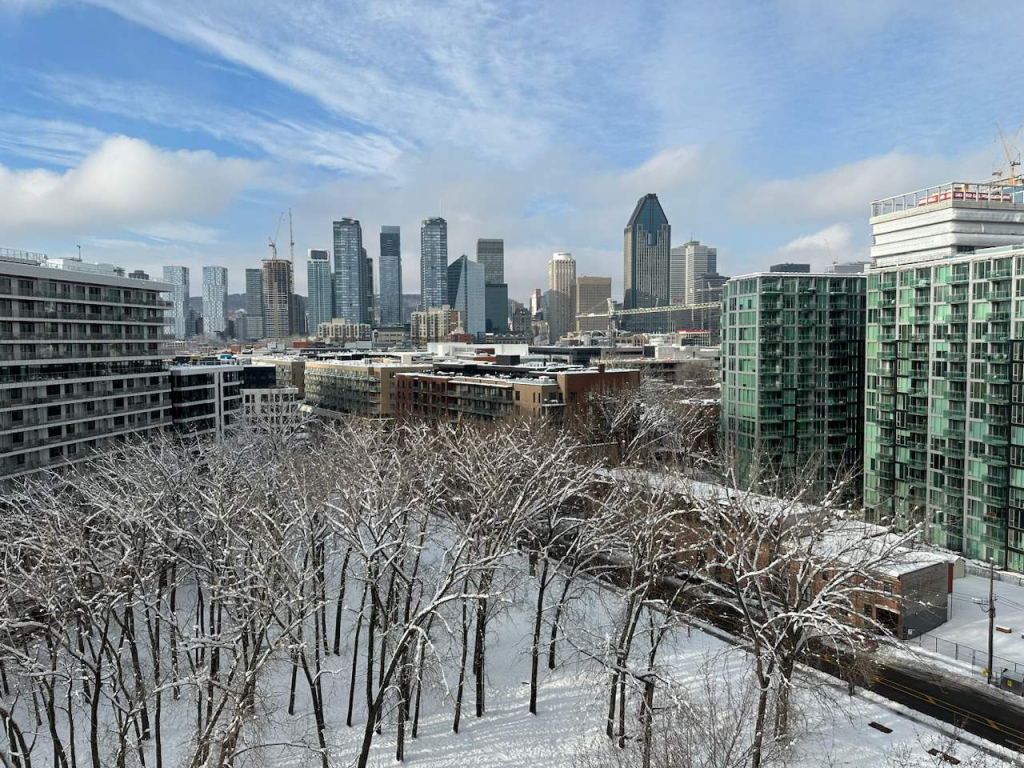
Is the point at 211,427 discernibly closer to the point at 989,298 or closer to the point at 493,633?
the point at 493,633

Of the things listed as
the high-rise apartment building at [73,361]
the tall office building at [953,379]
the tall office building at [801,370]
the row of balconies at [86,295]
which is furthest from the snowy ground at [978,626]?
the row of balconies at [86,295]

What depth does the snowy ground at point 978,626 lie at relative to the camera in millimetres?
37188

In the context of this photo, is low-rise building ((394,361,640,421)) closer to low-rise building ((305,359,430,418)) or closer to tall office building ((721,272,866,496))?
low-rise building ((305,359,430,418))

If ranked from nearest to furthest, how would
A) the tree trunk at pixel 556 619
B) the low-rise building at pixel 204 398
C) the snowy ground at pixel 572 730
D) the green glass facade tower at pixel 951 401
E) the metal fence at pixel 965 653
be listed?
the snowy ground at pixel 572 730
the tree trunk at pixel 556 619
the metal fence at pixel 965 653
the green glass facade tower at pixel 951 401
the low-rise building at pixel 204 398

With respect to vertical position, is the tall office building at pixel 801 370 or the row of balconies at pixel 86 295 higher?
the row of balconies at pixel 86 295

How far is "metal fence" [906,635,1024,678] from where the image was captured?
116 ft

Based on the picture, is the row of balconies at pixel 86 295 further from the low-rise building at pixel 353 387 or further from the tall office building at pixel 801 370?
the tall office building at pixel 801 370

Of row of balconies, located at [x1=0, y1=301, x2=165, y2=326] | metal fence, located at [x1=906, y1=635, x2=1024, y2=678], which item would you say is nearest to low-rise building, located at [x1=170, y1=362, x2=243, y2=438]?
row of balconies, located at [x1=0, y1=301, x2=165, y2=326]

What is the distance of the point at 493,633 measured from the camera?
130 ft

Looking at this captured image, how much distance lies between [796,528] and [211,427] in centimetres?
7523

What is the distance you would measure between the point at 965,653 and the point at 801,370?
34262mm

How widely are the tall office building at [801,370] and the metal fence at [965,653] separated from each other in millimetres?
27249

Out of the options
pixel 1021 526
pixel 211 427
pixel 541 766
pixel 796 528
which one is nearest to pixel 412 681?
pixel 541 766

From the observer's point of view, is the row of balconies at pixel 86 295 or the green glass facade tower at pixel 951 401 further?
the row of balconies at pixel 86 295
